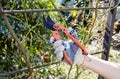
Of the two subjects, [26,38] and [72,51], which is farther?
[26,38]

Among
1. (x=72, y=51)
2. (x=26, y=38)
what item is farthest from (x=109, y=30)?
(x=72, y=51)

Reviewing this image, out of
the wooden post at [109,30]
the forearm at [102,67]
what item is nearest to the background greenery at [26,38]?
the wooden post at [109,30]

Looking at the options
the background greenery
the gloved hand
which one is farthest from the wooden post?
the gloved hand

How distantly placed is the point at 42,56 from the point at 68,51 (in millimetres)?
1187

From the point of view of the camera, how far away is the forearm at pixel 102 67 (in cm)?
179

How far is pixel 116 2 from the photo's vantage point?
241 cm

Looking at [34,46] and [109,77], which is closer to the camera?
[109,77]

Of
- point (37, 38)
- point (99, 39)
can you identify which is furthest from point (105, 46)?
point (37, 38)

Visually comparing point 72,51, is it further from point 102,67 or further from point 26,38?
point 26,38

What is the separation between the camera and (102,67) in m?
1.81

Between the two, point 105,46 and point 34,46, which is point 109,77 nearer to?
point 105,46

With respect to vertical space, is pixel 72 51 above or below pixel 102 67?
above

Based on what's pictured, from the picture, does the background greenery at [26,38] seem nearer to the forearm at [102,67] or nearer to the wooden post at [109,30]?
the wooden post at [109,30]

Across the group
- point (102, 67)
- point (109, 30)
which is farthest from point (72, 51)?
point (109, 30)
